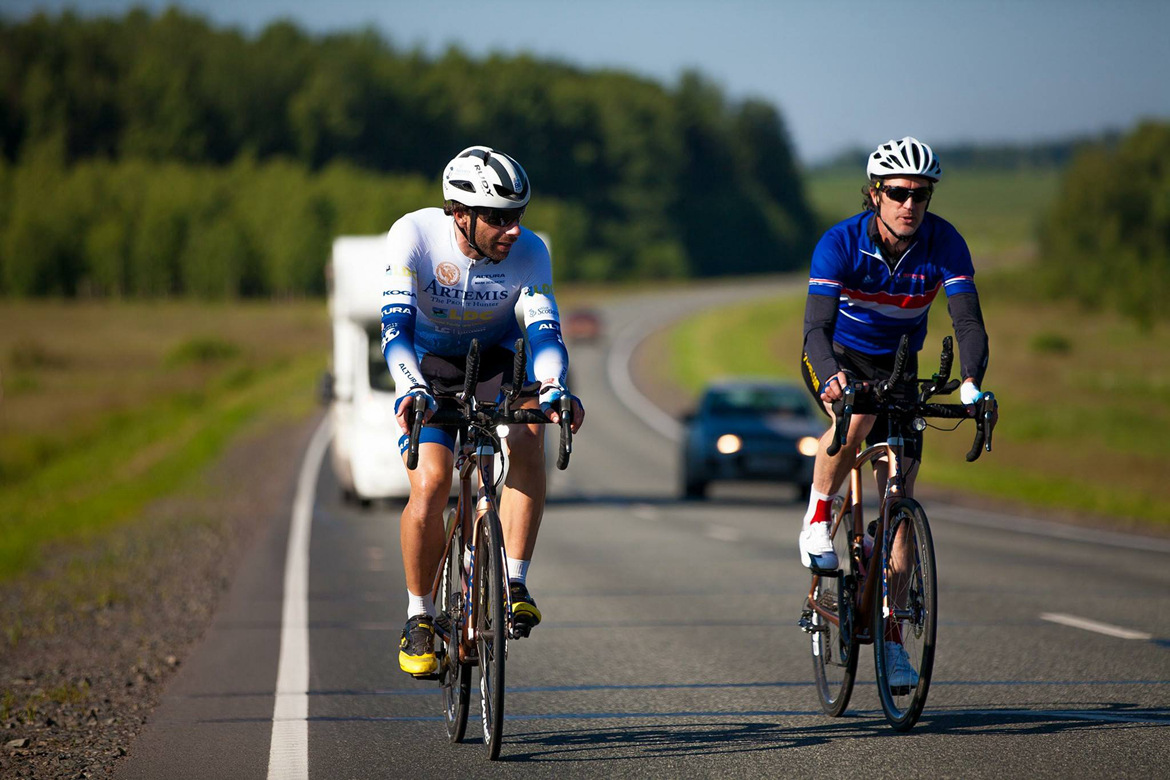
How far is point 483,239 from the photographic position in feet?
19.1

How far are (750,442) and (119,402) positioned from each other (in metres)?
27.5

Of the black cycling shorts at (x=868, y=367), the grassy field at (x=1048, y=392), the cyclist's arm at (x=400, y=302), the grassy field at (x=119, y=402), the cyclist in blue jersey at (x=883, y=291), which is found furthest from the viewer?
the grassy field at (x=1048, y=392)

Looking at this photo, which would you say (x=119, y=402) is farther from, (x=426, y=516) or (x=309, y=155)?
(x=309, y=155)

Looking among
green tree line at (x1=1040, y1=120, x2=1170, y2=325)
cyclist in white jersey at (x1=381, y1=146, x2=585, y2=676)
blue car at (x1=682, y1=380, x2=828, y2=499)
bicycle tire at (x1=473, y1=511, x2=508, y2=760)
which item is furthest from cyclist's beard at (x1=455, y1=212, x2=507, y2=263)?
green tree line at (x1=1040, y1=120, x2=1170, y2=325)

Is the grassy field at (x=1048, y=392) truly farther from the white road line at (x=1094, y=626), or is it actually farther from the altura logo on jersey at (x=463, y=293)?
the altura logo on jersey at (x=463, y=293)

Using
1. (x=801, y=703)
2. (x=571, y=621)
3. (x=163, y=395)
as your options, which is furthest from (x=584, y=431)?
(x=801, y=703)

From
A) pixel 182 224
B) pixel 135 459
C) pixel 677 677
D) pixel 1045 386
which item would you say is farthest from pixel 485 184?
pixel 182 224

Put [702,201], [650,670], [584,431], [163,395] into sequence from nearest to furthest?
[650,670] → [584,431] → [163,395] → [702,201]

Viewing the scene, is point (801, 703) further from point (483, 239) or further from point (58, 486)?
point (58, 486)

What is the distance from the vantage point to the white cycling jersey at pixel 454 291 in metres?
5.80

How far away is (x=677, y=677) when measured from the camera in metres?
7.54

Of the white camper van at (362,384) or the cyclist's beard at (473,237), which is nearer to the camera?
the cyclist's beard at (473,237)

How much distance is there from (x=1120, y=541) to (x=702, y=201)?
126 meters

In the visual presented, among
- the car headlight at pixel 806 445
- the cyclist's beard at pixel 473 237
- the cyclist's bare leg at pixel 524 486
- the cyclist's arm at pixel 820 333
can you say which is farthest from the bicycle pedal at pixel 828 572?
the car headlight at pixel 806 445
